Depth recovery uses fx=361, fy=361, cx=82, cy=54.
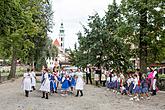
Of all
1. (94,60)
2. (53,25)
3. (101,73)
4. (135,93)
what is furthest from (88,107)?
(53,25)

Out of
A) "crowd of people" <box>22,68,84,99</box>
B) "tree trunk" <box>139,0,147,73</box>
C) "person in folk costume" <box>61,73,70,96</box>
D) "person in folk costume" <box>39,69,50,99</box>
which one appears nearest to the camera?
"person in folk costume" <box>39,69,50,99</box>

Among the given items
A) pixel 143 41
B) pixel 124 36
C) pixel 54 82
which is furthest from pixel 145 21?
pixel 54 82

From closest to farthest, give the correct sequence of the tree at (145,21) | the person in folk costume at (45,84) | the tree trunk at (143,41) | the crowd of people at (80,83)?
the person in folk costume at (45,84) → the crowd of people at (80,83) → the tree at (145,21) → the tree trunk at (143,41)

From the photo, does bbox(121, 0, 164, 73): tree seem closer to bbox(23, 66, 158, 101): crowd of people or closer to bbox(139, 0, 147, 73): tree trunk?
bbox(139, 0, 147, 73): tree trunk

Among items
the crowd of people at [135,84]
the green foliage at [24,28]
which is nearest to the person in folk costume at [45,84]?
the green foliage at [24,28]

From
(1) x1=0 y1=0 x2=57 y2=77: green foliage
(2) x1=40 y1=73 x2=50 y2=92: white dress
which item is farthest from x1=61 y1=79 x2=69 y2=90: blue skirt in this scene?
(1) x1=0 y1=0 x2=57 y2=77: green foliage

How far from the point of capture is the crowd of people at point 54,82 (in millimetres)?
21859

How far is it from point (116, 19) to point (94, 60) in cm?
501

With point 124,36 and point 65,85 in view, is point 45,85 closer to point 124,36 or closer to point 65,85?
point 65,85

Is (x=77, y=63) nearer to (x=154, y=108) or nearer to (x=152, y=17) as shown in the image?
(x=152, y=17)

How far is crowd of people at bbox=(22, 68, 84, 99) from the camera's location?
71.7 feet

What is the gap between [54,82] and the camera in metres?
24.8

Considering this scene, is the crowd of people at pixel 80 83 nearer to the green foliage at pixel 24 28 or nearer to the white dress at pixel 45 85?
the white dress at pixel 45 85

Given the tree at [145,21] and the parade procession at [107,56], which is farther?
the tree at [145,21]
